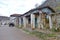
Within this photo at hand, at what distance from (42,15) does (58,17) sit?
2.43 m

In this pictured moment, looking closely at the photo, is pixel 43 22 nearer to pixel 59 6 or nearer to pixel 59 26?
pixel 59 26

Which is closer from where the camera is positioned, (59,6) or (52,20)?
(59,6)

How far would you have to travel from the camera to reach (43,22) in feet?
97.8

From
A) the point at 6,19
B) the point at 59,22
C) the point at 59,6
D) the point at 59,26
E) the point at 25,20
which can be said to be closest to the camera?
the point at 59,6

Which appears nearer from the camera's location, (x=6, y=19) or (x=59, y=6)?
(x=59, y=6)

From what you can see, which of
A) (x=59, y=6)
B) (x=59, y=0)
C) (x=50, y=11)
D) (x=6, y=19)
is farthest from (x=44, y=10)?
(x=6, y=19)

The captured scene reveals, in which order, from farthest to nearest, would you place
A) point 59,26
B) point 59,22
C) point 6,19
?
point 6,19, point 59,22, point 59,26

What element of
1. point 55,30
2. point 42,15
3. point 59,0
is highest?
point 59,0

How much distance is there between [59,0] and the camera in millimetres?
28641

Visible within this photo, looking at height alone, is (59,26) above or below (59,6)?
below

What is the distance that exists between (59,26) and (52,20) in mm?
2584

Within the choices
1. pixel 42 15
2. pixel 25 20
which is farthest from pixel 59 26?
pixel 25 20

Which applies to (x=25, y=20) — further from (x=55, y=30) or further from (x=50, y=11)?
(x=55, y=30)

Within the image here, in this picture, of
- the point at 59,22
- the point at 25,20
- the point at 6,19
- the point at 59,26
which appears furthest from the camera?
the point at 6,19
